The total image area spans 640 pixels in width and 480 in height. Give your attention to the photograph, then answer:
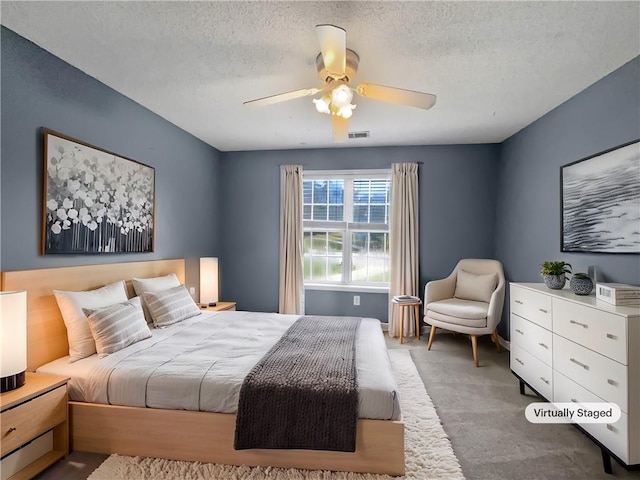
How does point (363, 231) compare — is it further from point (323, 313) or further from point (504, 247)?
point (504, 247)

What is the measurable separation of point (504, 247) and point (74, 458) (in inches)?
176

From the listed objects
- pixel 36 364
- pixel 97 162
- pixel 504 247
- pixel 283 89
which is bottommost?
pixel 36 364

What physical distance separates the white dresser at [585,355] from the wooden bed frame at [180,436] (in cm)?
115

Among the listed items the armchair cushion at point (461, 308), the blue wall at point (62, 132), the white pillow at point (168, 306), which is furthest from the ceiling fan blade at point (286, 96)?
the armchair cushion at point (461, 308)

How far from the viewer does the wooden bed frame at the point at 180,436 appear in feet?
5.73

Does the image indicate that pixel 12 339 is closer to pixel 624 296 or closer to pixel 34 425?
pixel 34 425

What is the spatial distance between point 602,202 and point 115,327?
A: 3677 millimetres

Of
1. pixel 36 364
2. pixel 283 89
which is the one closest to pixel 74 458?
pixel 36 364

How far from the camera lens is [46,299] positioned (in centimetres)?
221

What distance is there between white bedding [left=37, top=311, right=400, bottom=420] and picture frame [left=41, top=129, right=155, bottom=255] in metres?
0.90

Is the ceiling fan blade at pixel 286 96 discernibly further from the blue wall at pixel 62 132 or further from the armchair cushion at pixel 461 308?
the armchair cushion at pixel 461 308

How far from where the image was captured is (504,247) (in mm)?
4082

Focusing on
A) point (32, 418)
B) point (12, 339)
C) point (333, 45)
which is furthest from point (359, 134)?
point (32, 418)

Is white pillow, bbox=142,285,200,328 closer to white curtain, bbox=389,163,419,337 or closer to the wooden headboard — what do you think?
the wooden headboard
